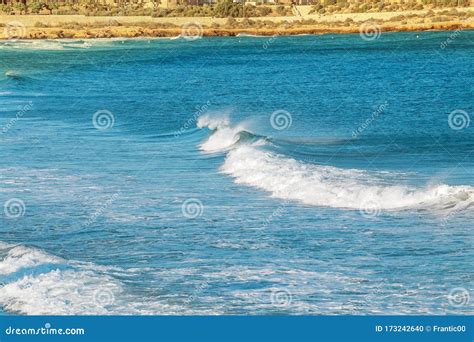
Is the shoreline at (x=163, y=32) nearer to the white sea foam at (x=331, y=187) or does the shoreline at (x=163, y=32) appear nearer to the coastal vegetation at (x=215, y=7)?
the coastal vegetation at (x=215, y=7)

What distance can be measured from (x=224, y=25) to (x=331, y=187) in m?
120

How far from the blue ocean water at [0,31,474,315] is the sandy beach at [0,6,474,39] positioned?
86.6 meters

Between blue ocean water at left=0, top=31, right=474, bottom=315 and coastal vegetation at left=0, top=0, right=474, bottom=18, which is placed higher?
coastal vegetation at left=0, top=0, right=474, bottom=18

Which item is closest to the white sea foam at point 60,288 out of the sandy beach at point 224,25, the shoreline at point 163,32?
the sandy beach at point 224,25

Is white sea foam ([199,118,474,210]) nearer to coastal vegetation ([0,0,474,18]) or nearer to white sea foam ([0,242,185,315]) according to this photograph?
white sea foam ([0,242,185,315])

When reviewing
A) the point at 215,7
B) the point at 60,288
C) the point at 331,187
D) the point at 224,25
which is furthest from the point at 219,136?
the point at 215,7

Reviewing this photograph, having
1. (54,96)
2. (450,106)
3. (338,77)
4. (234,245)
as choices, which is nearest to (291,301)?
(234,245)

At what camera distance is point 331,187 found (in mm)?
18344

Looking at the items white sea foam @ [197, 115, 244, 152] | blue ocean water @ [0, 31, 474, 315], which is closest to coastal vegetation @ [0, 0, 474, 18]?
blue ocean water @ [0, 31, 474, 315]

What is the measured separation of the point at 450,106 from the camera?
37.1m

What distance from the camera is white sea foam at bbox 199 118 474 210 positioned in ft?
55.8

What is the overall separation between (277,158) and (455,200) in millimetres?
6217

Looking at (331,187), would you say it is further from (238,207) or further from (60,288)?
(60,288)
